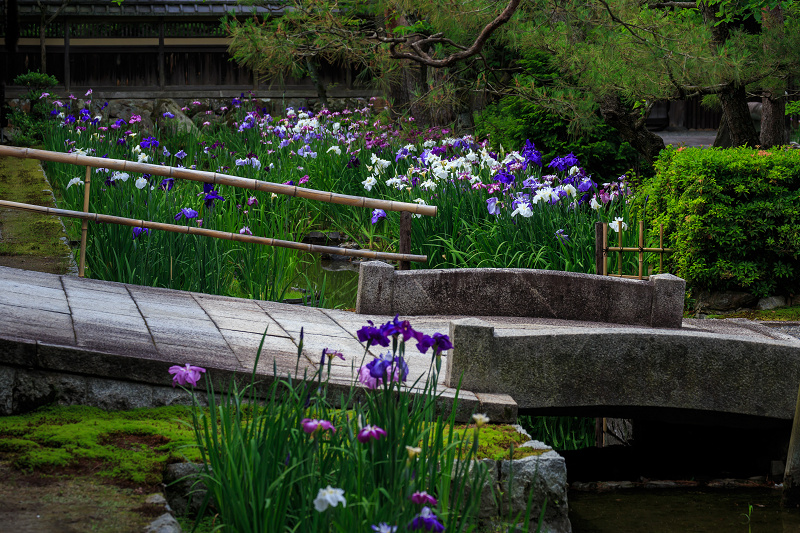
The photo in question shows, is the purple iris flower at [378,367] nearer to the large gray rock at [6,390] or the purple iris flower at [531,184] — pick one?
the large gray rock at [6,390]

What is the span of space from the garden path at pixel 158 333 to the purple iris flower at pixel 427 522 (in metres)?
0.72

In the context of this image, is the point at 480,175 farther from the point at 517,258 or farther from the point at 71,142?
the point at 71,142

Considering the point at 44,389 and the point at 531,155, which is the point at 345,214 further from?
the point at 44,389

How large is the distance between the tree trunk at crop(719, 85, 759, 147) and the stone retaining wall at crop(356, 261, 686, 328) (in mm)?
4250

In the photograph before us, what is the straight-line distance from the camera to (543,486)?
3.40 meters

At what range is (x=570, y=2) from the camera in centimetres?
831

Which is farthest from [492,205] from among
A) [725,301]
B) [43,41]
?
[43,41]

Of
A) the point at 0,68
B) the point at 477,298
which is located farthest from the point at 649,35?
the point at 0,68

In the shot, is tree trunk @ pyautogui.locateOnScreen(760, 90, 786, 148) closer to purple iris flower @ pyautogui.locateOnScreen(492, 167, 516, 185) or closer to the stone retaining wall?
purple iris flower @ pyautogui.locateOnScreen(492, 167, 516, 185)

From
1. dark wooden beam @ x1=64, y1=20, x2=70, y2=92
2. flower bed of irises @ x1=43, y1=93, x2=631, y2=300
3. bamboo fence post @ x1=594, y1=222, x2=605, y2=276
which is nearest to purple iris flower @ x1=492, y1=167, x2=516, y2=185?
flower bed of irises @ x1=43, y1=93, x2=631, y2=300

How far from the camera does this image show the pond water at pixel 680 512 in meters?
4.38

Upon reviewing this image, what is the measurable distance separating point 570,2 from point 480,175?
195 cm

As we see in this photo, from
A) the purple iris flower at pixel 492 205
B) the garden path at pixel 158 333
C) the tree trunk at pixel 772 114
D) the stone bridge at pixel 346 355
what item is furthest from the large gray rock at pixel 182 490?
the tree trunk at pixel 772 114

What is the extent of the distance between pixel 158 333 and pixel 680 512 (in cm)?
304
